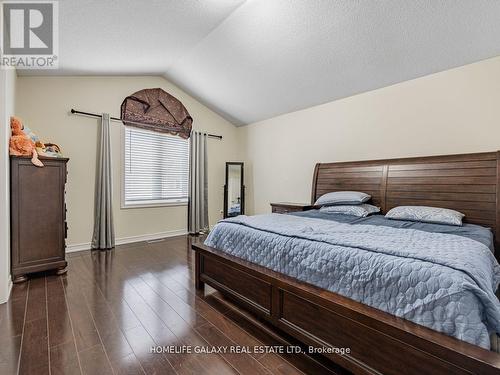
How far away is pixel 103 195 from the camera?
13.0ft

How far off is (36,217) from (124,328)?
5.96 feet

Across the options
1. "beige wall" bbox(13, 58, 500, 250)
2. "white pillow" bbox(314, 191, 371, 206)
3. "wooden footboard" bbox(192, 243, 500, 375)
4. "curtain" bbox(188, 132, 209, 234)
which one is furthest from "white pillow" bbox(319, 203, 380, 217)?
"curtain" bbox(188, 132, 209, 234)

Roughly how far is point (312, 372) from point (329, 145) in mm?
3276

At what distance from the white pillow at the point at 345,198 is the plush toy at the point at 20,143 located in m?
3.43

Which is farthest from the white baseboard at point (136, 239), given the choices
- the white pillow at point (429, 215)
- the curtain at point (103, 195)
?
the white pillow at point (429, 215)

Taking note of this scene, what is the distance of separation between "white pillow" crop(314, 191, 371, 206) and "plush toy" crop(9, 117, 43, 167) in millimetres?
3427

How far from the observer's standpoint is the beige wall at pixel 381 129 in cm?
276

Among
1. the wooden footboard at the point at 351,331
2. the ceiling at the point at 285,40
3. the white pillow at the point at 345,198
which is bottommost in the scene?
the wooden footboard at the point at 351,331

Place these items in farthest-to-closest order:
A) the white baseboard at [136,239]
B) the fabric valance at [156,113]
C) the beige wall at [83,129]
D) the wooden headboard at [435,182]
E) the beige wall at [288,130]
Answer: the fabric valance at [156,113] → the white baseboard at [136,239] → the beige wall at [83,129] → the beige wall at [288,130] → the wooden headboard at [435,182]

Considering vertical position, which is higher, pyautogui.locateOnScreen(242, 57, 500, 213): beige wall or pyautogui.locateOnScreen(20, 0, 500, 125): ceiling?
pyautogui.locateOnScreen(20, 0, 500, 125): ceiling

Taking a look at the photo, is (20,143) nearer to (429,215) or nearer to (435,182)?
(429,215)

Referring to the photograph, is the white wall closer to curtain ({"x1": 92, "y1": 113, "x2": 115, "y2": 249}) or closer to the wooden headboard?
curtain ({"x1": 92, "y1": 113, "x2": 115, "y2": 249})

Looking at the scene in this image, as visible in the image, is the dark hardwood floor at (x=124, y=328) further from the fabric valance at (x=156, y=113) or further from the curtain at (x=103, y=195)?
the fabric valance at (x=156, y=113)

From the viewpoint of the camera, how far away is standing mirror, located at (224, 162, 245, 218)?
5383 mm
